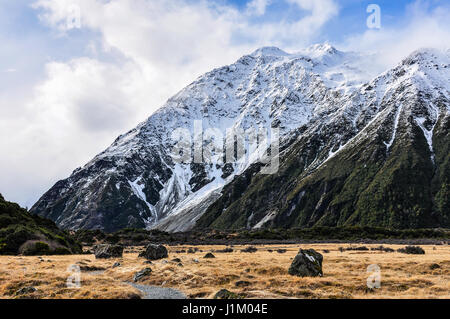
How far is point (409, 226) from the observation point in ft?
629

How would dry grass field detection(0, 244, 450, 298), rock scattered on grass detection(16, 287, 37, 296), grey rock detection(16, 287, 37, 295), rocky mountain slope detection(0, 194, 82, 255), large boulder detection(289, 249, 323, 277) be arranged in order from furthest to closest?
rocky mountain slope detection(0, 194, 82, 255)
large boulder detection(289, 249, 323, 277)
grey rock detection(16, 287, 37, 295)
rock scattered on grass detection(16, 287, 37, 296)
dry grass field detection(0, 244, 450, 298)

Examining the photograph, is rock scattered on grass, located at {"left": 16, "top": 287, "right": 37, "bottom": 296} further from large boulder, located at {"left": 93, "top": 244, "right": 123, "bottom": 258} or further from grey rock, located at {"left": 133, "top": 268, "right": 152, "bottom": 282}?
large boulder, located at {"left": 93, "top": 244, "right": 123, "bottom": 258}

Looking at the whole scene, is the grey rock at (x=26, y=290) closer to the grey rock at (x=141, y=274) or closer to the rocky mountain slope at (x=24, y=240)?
the grey rock at (x=141, y=274)

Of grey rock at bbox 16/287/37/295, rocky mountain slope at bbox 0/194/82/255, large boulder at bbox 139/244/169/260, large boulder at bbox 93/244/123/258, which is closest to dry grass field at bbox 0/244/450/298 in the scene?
grey rock at bbox 16/287/37/295

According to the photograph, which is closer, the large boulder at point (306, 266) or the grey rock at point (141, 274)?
the large boulder at point (306, 266)

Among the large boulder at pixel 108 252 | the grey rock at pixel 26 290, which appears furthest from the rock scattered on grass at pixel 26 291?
the large boulder at pixel 108 252

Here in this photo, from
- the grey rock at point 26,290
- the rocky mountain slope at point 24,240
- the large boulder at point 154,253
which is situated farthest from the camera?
the rocky mountain slope at point 24,240

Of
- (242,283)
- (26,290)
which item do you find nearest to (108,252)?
(26,290)

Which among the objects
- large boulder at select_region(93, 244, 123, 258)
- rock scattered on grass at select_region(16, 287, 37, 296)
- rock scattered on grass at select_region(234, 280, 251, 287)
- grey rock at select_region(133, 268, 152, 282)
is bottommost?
large boulder at select_region(93, 244, 123, 258)

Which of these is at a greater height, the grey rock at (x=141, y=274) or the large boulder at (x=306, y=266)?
the large boulder at (x=306, y=266)

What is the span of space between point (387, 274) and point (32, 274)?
3228 cm

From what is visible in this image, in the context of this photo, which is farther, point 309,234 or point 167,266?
point 309,234
